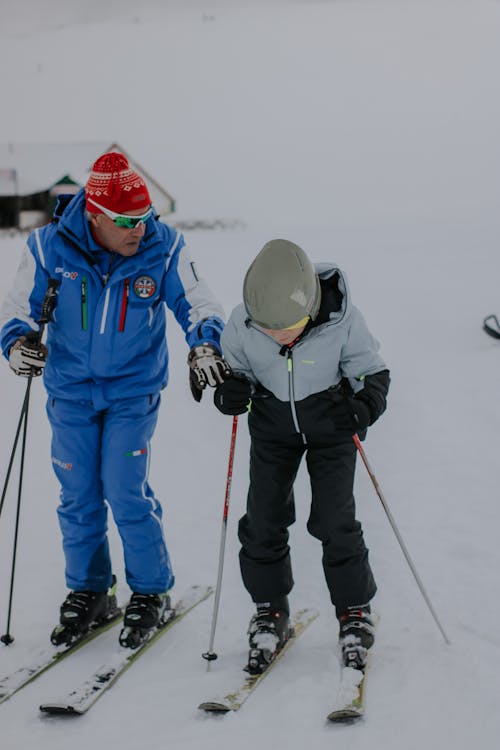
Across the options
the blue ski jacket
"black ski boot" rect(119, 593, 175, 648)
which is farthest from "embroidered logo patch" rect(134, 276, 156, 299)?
"black ski boot" rect(119, 593, 175, 648)

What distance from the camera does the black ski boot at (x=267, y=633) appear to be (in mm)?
2703

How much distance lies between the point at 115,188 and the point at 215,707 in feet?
5.70

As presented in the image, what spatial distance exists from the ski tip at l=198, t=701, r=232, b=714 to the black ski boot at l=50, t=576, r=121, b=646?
2.32 feet

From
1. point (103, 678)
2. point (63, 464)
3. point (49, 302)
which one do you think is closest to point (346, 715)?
point (103, 678)

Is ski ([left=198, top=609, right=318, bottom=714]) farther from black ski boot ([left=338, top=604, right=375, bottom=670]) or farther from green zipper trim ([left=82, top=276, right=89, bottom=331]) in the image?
green zipper trim ([left=82, top=276, right=89, bottom=331])

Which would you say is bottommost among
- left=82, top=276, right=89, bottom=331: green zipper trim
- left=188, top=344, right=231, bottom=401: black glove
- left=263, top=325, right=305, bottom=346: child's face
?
left=188, top=344, right=231, bottom=401: black glove

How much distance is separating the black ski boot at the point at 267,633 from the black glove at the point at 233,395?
0.75 m

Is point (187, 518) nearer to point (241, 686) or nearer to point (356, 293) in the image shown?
point (241, 686)

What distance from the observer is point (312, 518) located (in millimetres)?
2789

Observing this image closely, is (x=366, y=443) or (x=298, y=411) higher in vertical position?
(x=298, y=411)

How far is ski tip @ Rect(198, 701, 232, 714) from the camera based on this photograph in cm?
246

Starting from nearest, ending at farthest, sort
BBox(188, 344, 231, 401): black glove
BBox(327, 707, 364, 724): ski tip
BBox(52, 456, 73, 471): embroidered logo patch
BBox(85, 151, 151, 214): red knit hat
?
1. BBox(327, 707, 364, 724): ski tip
2. BBox(188, 344, 231, 401): black glove
3. BBox(85, 151, 151, 214): red knit hat
4. BBox(52, 456, 73, 471): embroidered logo patch

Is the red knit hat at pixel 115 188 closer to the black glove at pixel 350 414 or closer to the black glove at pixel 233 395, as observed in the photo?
the black glove at pixel 233 395

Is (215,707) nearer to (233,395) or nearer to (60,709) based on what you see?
(60,709)
